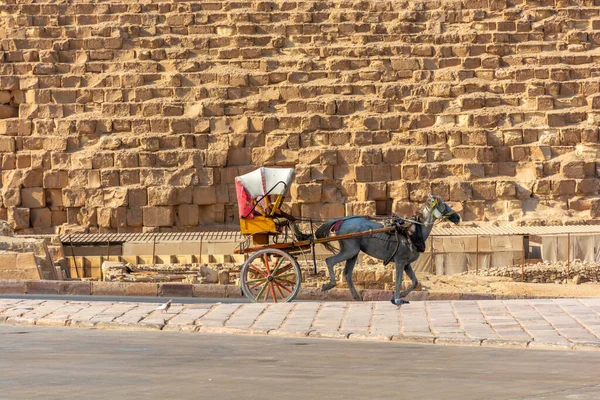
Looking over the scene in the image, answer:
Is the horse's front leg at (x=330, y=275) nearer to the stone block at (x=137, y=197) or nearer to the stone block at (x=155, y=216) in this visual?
the stone block at (x=155, y=216)

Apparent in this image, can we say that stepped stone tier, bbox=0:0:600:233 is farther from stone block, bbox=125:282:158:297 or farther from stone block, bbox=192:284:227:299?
stone block, bbox=192:284:227:299

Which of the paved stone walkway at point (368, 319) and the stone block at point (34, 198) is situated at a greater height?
the stone block at point (34, 198)

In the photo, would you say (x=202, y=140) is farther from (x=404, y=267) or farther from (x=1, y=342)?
(x=1, y=342)

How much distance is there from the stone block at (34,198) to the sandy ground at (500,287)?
7.81 meters

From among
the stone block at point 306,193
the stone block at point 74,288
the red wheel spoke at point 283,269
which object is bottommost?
the stone block at point 74,288

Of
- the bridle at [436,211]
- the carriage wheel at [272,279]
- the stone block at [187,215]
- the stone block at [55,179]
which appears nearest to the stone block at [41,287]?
the carriage wheel at [272,279]

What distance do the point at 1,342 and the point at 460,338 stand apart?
347 centimetres

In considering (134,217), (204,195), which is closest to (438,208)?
(204,195)

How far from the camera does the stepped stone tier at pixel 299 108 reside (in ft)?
69.8

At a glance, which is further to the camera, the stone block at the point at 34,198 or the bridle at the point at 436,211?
the stone block at the point at 34,198

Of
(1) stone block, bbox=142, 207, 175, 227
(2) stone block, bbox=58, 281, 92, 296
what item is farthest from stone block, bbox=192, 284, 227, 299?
(1) stone block, bbox=142, 207, 175, 227

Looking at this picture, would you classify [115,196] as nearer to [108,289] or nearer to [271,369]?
[108,289]

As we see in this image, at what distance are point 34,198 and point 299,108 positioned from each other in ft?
17.4

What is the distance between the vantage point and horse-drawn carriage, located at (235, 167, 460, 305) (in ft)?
40.0
